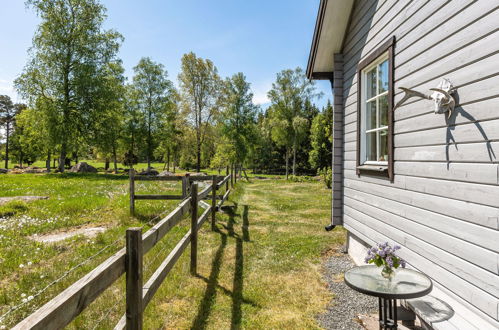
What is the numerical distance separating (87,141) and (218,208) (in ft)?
67.0

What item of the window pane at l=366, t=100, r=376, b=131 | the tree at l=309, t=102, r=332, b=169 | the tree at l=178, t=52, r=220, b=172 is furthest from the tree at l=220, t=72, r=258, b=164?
the window pane at l=366, t=100, r=376, b=131

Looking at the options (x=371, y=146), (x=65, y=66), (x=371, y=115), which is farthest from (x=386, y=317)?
(x=65, y=66)

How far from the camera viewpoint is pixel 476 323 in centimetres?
247

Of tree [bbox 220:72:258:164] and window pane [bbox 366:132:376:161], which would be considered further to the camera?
tree [bbox 220:72:258:164]

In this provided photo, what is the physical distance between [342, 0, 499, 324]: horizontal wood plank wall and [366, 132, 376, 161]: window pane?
0.58 m

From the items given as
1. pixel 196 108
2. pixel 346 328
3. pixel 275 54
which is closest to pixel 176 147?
pixel 196 108

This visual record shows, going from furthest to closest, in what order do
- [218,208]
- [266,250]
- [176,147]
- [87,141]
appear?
[176,147]
[87,141]
[218,208]
[266,250]

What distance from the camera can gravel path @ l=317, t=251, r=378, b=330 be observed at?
359 cm

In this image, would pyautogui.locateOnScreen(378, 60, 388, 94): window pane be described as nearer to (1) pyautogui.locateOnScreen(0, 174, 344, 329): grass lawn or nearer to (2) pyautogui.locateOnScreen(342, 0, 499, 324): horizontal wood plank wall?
(2) pyautogui.locateOnScreen(342, 0, 499, 324): horizontal wood plank wall

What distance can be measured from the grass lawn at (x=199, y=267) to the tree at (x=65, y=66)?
55.0 ft

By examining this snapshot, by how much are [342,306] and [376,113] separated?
116 inches

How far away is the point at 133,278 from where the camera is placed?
2.33 m

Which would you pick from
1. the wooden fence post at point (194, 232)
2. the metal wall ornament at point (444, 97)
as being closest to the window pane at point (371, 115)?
the metal wall ornament at point (444, 97)

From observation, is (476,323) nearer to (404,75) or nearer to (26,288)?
(404,75)
